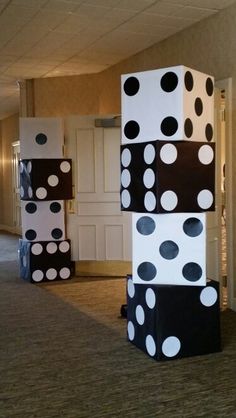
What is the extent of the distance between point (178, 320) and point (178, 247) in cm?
53

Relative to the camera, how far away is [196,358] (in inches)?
146

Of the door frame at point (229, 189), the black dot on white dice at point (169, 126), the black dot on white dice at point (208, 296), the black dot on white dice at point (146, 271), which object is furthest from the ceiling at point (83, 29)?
the black dot on white dice at point (208, 296)

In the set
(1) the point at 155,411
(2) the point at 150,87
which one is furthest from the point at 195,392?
(2) the point at 150,87

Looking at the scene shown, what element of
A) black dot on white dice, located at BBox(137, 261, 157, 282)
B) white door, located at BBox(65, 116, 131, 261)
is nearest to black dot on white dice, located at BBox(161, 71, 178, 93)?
black dot on white dice, located at BBox(137, 261, 157, 282)

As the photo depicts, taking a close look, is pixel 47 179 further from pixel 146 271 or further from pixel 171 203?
pixel 171 203

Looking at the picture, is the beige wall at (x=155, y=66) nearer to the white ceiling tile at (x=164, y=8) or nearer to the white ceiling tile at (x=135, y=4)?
the white ceiling tile at (x=164, y=8)

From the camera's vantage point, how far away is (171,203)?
3586 millimetres

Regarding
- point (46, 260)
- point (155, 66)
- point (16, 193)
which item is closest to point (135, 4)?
point (155, 66)

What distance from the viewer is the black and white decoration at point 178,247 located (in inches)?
144

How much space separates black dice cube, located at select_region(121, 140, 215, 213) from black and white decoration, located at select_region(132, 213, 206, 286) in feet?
0.30

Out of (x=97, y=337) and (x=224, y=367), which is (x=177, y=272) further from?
(x=97, y=337)

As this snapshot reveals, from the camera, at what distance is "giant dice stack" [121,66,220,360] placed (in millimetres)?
3562

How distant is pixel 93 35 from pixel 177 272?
3.34m

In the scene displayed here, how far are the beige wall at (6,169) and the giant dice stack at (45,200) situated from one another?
6.31 meters
